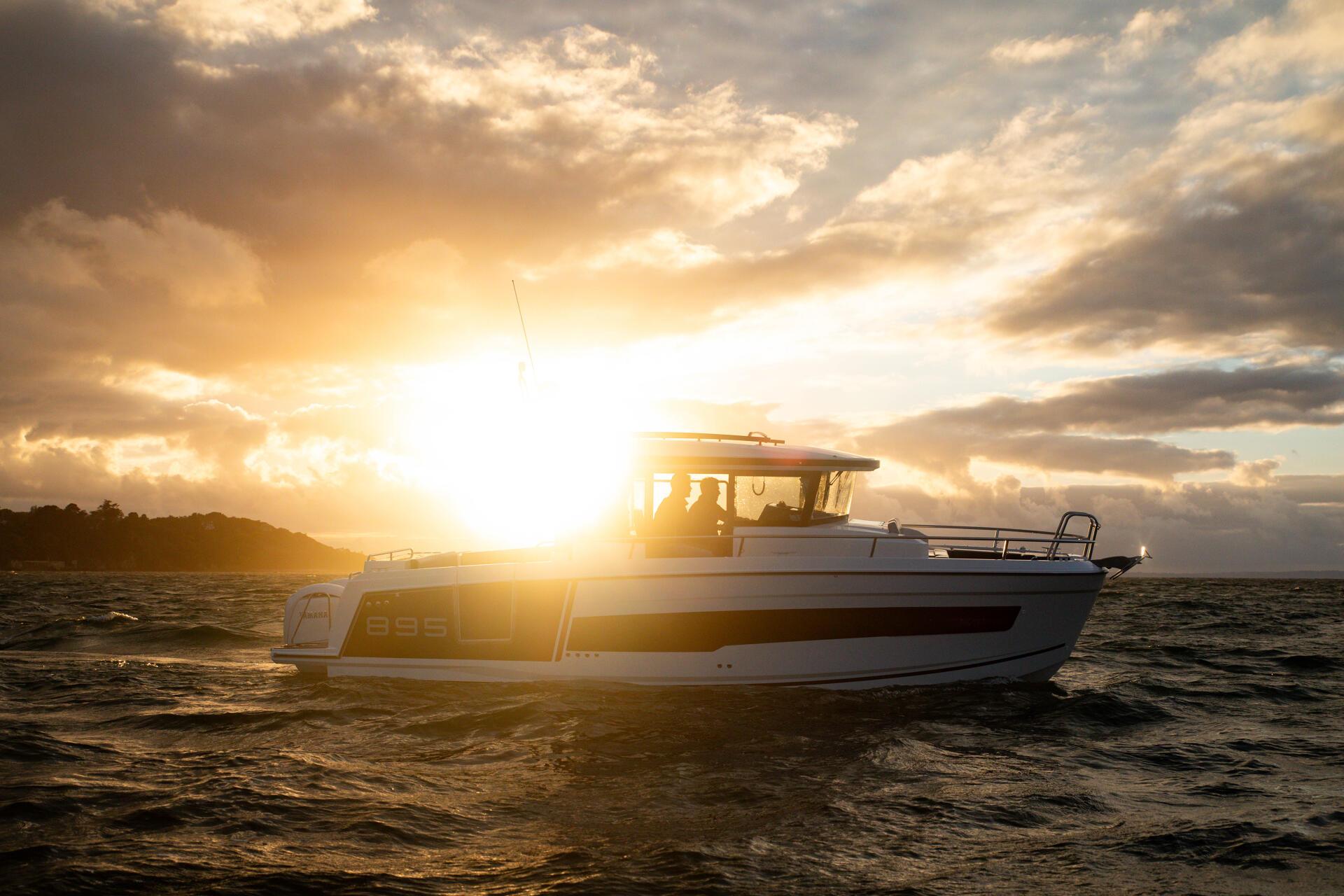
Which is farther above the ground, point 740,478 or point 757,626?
point 740,478

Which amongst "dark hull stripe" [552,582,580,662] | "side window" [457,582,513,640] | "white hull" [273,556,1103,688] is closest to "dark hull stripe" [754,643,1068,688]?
"white hull" [273,556,1103,688]

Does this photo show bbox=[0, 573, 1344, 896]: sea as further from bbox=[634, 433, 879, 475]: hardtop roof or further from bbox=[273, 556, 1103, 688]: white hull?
bbox=[634, 433, 879, 475]: hardtop roof

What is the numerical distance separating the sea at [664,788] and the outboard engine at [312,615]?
56cm

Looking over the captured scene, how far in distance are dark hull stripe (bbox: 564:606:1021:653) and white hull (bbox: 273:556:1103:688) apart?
1 centimetres

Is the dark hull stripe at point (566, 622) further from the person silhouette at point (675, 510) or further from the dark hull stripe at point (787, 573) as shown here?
the person silhouette at point (675, 510)

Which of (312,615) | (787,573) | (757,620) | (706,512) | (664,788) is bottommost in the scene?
(664,788)

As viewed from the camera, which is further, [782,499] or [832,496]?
[832,496]

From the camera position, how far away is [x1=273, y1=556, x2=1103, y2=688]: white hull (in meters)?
8.90

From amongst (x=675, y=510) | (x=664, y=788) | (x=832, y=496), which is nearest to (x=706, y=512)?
(x=675, y=510)

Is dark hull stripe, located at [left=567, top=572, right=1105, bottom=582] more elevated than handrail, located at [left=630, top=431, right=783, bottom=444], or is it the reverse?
handrail, located at [left=630, top=431, right=783, bottom=444]

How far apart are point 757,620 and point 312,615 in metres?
5.99

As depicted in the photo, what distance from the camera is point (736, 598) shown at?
8.88 meters

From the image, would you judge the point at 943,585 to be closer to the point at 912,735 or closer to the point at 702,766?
the point at 912,735

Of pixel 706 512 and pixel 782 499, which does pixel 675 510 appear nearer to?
pixel 706 512
